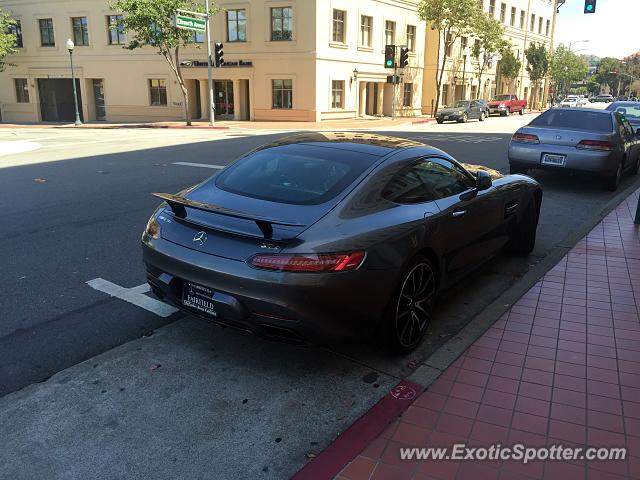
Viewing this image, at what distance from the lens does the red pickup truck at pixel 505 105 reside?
44969 millimetres

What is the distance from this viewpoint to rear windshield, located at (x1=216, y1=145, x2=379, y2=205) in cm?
392

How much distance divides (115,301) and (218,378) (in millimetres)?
1703

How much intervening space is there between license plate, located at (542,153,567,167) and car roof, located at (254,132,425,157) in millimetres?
6420

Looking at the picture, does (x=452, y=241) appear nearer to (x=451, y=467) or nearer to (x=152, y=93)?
(x=451, y=467)

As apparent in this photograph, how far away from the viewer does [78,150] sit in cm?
1673

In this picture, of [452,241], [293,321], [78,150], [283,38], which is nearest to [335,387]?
[293,321]

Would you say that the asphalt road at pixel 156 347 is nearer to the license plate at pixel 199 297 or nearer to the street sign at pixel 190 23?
the license plate at pixel 199 297

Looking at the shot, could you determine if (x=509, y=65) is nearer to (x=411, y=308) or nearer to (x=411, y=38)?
(x=411, y=38)

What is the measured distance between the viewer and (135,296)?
5.01 meters

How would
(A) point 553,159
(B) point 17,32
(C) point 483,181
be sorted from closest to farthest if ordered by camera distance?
(C) point 483,181 < (A) point 553,159 < (B) point 17,32

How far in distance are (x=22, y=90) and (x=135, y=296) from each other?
146ft

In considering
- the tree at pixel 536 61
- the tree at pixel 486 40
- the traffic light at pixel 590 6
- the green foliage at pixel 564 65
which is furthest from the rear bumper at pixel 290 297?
the green foliage at pixel 564 65

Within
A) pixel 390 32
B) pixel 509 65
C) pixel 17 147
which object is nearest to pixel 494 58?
pixel 509 65

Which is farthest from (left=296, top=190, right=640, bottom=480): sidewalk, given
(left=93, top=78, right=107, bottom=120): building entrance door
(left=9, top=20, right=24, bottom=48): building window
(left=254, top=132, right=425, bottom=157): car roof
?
(left=9, top=20, right=24, bottom=48): building window
